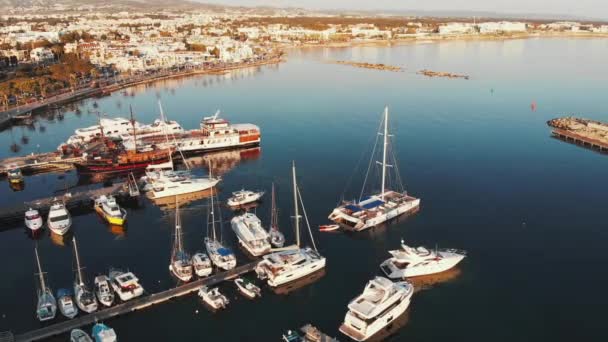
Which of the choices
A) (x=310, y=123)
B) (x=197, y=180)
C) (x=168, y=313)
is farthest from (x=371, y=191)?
(x=310, y=123)

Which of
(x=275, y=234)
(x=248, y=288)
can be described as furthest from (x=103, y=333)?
(x=275, y=234)

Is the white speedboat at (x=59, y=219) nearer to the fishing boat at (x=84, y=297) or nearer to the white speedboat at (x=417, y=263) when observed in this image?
the fishing boat at (x=84, y=297)

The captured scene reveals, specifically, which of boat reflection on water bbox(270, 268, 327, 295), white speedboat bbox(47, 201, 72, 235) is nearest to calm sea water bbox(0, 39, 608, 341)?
boat reflection on water bbox(270, 268, 327, 295)

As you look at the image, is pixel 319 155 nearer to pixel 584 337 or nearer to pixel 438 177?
pixel 438 177

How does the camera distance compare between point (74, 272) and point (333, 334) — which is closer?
point (333, 334)

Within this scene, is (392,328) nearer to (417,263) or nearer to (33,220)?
(417,263)
